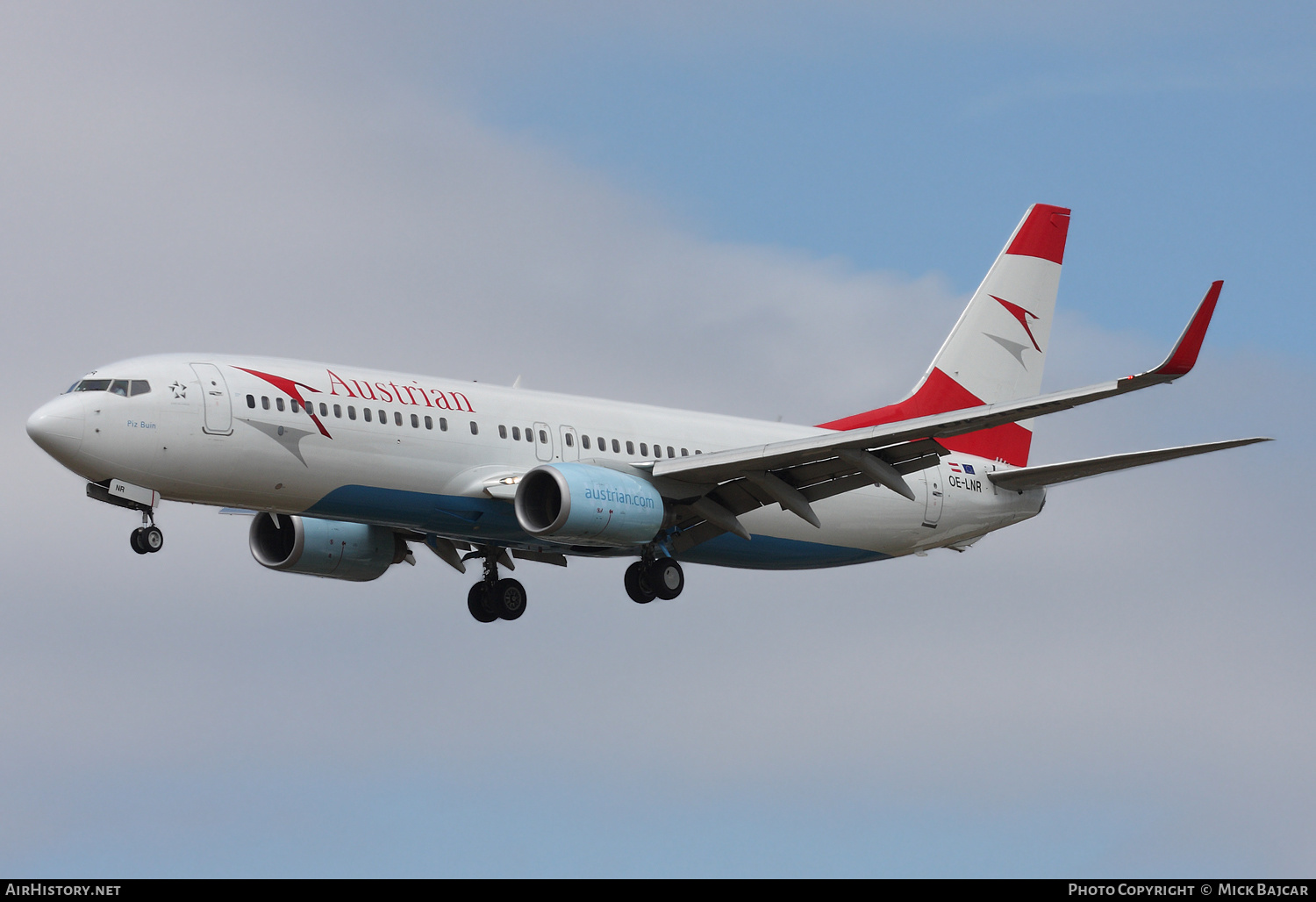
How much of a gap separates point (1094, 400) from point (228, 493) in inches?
713

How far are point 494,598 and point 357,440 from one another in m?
9.06

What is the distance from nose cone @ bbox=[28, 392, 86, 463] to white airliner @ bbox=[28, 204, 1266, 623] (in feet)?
0.12

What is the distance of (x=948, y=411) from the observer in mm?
51062

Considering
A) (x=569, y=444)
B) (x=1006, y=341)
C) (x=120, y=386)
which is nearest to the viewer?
(x=120, y=386)

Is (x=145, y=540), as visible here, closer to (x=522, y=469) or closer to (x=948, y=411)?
(x=522, y=469)

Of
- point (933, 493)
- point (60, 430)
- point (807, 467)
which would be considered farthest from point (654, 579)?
point (60, 430)

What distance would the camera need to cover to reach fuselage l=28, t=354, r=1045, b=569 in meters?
36.8

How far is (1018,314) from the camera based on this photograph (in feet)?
173

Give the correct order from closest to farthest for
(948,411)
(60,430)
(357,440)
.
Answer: (60,430)
(357,440)
(948,411)

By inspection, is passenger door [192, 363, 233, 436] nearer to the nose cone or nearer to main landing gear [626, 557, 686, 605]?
the nose cone

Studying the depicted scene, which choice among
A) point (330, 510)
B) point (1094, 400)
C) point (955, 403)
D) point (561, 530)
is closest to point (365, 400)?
point (330, 510)

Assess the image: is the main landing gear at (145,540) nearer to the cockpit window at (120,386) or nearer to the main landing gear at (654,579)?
the cockpit window at (120,386)

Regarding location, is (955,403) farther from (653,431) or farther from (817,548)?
(653,431)

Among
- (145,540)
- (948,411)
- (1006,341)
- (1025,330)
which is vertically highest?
(1025,330)
